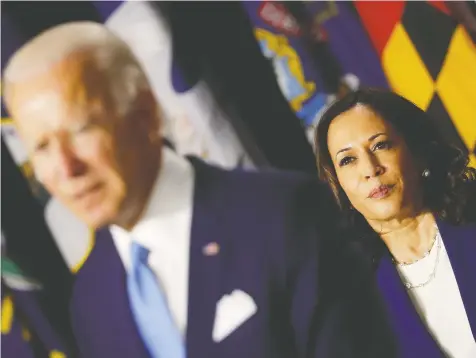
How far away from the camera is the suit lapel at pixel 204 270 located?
113 cm

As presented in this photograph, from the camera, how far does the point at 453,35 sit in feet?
4.13

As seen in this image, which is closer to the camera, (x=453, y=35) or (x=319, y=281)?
(x=319, y=281)

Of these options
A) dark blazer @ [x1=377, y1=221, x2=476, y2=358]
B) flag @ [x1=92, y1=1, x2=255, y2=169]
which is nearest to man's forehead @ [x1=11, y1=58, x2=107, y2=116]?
flag @ [x1=92, y1=1, x2=255, y2=169]

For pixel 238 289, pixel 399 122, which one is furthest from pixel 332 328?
pixel 399 122

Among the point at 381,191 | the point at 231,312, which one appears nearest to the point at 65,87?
the point at 231,312

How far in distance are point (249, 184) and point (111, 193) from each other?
0.29m

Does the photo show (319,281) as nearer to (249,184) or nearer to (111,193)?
(249,184)

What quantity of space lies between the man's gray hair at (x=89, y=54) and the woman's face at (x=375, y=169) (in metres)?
0.44

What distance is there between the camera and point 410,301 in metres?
1.14

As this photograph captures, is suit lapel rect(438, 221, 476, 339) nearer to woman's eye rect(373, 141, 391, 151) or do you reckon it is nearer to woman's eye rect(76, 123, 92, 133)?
woman's eye rect(373, 141, 391, 151)

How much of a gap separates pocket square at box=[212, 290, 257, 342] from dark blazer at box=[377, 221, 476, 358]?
0.90ft

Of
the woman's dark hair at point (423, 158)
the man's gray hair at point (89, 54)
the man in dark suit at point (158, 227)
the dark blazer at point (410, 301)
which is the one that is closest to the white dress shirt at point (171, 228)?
the man in dark suit at point (158, 227)

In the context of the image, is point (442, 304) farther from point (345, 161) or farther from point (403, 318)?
point (345, 161)

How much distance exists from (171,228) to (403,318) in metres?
0.51
